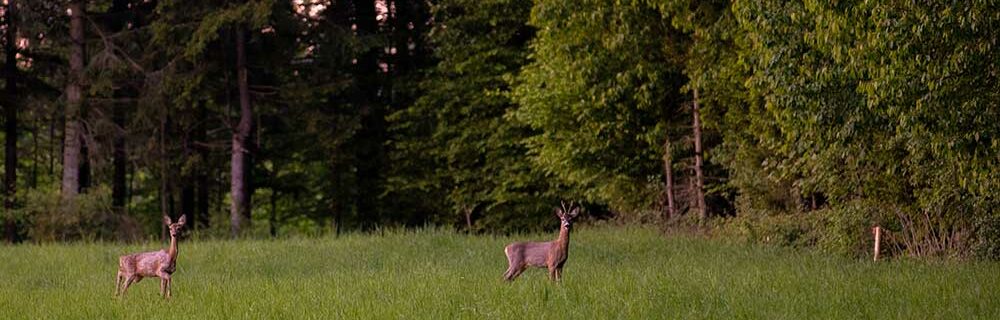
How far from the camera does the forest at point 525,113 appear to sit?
19359 millimetres

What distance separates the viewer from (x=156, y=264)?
17.4m

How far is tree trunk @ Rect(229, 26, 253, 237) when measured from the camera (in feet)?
127

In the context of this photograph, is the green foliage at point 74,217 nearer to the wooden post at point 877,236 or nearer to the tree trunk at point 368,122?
the tree trunk at point 368,122

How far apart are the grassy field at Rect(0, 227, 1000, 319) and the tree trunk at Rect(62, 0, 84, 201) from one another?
12.8m

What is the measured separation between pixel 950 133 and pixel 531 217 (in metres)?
24.1

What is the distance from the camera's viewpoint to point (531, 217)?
41.9 metres

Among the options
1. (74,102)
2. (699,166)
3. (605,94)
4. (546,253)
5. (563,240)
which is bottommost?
(546,253)

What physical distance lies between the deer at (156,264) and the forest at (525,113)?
28.5 ft

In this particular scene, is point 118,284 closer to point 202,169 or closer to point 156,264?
point 156,264

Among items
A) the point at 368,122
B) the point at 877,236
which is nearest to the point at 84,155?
the point at 368,122

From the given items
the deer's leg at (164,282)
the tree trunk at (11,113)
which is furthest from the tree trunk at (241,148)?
the deer's leg at (164,282)

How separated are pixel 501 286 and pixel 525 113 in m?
18.8

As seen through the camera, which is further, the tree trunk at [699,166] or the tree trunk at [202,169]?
the tree trunk at [202,169]

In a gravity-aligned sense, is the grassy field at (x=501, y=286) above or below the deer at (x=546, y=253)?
below
